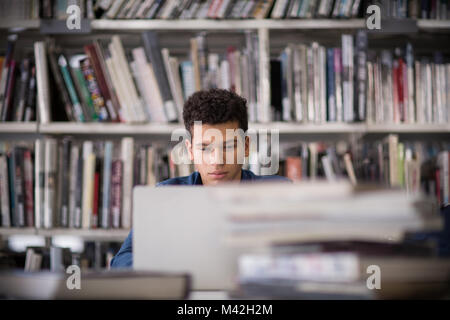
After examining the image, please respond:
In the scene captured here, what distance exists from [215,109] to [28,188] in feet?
2.94

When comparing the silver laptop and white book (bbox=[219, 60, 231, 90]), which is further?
white book (bbox=[219, 60, 231, 90])

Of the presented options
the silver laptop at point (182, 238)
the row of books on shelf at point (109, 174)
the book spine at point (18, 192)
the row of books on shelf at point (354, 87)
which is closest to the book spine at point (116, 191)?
the row of books on shelf at point (109, 174)

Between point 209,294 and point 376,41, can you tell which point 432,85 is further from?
point 209,294

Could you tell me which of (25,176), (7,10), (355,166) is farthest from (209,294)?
(7,10)

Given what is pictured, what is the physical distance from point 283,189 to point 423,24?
1534 mm

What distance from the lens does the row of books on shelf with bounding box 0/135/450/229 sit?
67.7 inches

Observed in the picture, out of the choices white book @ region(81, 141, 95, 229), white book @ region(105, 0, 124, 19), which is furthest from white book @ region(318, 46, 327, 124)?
white book @ region(81, 141, 95, 229)

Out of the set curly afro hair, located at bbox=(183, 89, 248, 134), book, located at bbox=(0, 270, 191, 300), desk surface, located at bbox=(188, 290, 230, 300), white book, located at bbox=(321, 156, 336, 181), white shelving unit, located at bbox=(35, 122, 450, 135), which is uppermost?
curly afro hair, located at bbox=(183, 89, 248, 134)

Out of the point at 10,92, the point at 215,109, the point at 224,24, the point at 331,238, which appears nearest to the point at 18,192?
the point at 10,92

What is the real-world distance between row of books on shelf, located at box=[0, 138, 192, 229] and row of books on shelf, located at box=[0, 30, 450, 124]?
0.47 ft

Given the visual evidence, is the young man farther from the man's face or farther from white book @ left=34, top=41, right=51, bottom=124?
white book @ left=34, top=41, right=51, bottom=124

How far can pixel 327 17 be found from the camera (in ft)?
5.80

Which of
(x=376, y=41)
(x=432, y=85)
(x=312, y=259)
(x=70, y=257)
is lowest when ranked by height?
(x=70, y=257)
